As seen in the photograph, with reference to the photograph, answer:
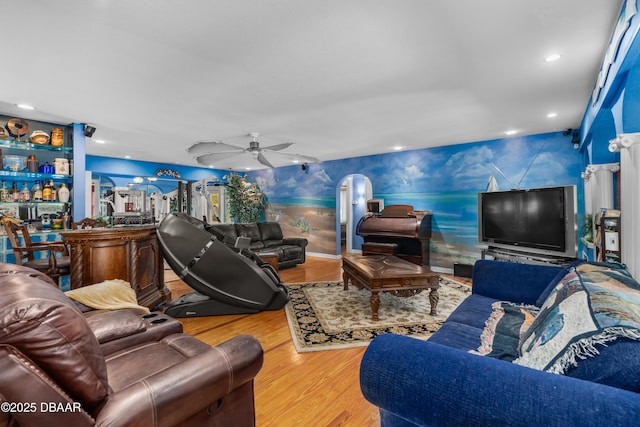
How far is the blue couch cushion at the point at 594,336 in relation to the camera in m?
0.75

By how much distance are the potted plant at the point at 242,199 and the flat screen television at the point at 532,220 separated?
18.5 ft

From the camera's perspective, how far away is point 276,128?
14.1 ft

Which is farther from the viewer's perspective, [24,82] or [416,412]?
[24,82]

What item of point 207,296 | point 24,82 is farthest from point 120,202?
point 207,296


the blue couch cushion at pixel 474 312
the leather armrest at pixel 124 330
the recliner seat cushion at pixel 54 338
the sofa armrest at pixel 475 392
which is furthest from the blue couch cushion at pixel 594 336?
the leather armrest at pixel 124 330

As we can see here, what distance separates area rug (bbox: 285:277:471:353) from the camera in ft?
8.87

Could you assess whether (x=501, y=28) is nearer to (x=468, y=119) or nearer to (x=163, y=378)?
(x=468, y=119)

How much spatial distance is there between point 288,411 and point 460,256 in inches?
187

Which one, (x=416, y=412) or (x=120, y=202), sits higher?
(x=120, y=202)

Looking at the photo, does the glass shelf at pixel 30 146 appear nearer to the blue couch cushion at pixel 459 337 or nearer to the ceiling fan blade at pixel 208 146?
the ceiling fan blade at pixel 208 146

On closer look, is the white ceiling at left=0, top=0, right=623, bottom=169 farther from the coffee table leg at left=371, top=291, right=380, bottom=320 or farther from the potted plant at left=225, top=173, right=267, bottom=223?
the potted plant at left=225, top=173, right=267, bottom=223

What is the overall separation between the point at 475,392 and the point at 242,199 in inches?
303

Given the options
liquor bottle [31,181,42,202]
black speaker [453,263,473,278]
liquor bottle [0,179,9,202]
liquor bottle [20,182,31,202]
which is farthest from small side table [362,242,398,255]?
liquor bottle [0,179,9,202]

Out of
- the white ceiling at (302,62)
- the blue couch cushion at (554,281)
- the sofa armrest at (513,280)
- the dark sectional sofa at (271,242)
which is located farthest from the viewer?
the dark sectional sofa at (271,242)
